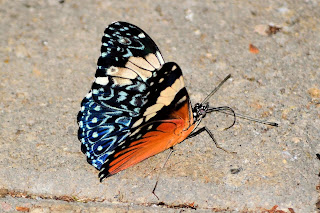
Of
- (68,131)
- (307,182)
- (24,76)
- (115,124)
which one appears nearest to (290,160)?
(307,182)

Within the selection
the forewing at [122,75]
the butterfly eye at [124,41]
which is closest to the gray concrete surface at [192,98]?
the forewing at [122,75]

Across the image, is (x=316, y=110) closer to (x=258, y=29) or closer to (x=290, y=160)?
(x=290, y=160)

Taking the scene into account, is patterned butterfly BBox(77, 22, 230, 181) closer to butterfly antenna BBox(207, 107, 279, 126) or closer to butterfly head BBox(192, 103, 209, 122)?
butterfly head BBox(192, 103, 209, 122)

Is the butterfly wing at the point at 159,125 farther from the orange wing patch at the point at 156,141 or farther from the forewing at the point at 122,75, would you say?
the forewing at the point at 122,75

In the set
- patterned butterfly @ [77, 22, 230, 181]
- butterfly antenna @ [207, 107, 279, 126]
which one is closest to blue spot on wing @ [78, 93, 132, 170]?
patterned butterfly @ [77, 22, 230, 181]

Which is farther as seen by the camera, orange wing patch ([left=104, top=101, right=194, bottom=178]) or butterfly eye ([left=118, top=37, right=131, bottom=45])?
butterfly eye ([left=118, top=37, right=131, bottom=45])
